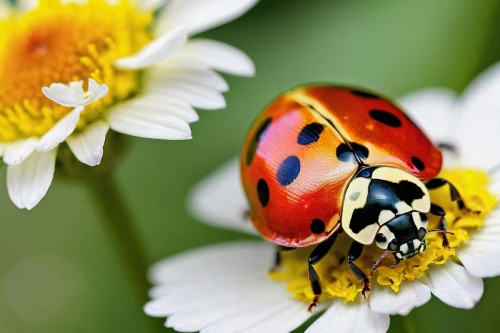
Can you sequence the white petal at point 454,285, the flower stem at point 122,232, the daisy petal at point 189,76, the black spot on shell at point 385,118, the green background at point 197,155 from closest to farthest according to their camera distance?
the white petal at point 454,285
the black spot on shell at point 385,118
the daisy petal at point 189,76
the flower stem at point 122,232
the green background at point 197,155

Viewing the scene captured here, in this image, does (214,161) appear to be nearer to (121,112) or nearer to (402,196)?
(121,112)

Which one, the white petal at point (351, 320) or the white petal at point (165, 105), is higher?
the white petal at point (165, 105)

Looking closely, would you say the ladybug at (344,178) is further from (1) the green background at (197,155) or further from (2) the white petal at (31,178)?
(1) the green background at (197,155)

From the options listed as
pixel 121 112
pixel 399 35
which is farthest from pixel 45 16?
pixel 399 35

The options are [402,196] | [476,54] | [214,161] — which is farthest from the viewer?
[214,161]

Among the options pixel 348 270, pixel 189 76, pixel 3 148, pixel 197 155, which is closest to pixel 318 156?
pixel 348 270

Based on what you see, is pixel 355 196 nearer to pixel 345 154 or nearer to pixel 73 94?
pixel 345 154

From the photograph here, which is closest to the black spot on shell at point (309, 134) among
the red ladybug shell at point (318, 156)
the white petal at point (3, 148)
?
the red ladybug shell at point (318, 156)
